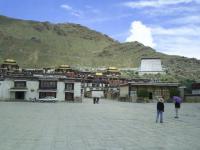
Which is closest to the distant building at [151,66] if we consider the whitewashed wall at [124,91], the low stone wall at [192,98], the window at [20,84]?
the whitewashed wall at [124,91]

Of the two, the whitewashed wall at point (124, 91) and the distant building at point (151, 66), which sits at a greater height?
the distant building at point (151, 66)

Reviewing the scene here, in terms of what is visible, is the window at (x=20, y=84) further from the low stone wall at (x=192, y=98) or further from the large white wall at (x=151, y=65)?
the large white wall at (x=151, y=65)

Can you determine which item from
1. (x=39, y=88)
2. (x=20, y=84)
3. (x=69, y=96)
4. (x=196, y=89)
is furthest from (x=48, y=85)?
(x=196, y=89)

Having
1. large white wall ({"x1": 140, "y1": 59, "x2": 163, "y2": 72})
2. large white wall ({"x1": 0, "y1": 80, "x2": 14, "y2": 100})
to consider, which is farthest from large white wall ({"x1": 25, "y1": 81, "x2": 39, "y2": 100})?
large white wall ({"x1": 140, "y1": 59, "x2": 163, "y2": 72})

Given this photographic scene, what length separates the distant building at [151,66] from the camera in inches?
5876

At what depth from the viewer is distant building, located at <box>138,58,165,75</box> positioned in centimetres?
14925

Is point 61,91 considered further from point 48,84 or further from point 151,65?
point 151,65

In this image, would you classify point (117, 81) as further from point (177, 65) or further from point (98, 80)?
point (177, 65)

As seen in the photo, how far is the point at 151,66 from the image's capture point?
150250 millimetres

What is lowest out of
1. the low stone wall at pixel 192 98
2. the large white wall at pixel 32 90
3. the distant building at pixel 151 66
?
the low stone wall at pixel 192 98

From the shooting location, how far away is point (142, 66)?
152 meters

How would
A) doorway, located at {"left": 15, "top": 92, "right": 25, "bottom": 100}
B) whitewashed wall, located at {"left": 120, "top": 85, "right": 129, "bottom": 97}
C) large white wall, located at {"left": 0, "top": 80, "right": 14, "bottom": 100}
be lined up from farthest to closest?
whitewashed wall, located at {"left": 120, "top": 85, "right": 129, "bottom": 97} → doorway, located at {"left": 15, "top": 92, "right": 25, "bottom": 100} → large white wall, located at {"left": 0, "top": 80, "right": 14, "bottom": 100}

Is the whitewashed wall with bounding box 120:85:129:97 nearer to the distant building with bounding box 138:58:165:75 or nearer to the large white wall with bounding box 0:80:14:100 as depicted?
the large white wall with bounding box 0:80:14:100

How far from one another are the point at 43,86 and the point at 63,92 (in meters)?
3.87
